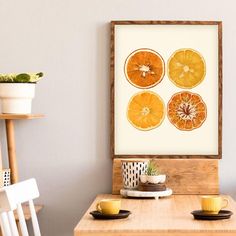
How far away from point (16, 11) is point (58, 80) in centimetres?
37

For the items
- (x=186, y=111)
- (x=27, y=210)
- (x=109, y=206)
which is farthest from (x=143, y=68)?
(x=109, y=206)

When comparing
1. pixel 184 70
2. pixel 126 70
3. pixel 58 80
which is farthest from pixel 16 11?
pixel 184 70

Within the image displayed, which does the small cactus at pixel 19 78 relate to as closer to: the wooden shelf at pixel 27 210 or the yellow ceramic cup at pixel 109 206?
the wooden shelf at pixel 27 210

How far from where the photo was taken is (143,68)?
3.12 metres

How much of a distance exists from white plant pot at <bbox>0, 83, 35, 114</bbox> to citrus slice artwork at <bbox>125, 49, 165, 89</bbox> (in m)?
0.47

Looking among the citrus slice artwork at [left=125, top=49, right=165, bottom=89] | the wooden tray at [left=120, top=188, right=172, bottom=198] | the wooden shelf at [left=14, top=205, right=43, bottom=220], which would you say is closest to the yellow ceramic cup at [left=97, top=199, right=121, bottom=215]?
the wooden tray at [left=120, top=188, right=172, bottom=198]

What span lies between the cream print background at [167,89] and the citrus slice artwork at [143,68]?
0.02 metres

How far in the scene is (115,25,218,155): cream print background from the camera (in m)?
3.10

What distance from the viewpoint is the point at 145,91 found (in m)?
3.12

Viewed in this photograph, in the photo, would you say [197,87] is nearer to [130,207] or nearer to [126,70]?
[126,70]

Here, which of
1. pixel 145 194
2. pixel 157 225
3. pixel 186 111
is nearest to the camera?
pixel 157 225

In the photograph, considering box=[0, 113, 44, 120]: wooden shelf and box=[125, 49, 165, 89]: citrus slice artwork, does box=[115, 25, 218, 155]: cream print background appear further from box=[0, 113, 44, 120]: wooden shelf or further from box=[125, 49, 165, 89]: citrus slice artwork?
box=[0, 113, 44, 120]: wooden shelf

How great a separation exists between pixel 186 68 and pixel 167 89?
0.42 feet

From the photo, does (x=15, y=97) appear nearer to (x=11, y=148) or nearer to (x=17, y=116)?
(x=17, y=116)
